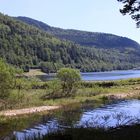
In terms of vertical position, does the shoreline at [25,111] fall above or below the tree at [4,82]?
below

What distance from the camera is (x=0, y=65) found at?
70.0 meters

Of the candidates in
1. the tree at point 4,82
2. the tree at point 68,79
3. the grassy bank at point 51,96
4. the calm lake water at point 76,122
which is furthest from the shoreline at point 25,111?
the tree at point 68,79

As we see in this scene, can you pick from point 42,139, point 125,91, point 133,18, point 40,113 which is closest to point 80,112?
point 40,113

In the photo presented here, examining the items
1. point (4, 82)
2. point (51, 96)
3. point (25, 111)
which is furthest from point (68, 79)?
point (25, 111)

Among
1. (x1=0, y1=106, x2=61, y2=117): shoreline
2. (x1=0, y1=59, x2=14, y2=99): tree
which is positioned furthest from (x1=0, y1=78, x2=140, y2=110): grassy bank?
(x1=0, y1=106, x2=61, y2=117): shoreline

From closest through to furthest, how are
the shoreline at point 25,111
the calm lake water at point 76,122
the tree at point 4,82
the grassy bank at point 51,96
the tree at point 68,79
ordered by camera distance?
the calm lake water at point 76,122
the shoreline at point 25,111
the tree at point 4,82
the grassy bank at point 51,96
the tree at point 68,79

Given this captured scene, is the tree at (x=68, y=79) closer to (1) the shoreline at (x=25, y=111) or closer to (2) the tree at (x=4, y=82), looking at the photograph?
(1) the shoreline at (x=25, y=111)

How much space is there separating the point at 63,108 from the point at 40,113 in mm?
7780

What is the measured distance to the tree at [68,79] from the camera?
316 ft

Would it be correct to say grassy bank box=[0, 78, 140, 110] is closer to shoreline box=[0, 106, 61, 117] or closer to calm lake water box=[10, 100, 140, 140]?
shoreline box=[0, 106, 61, 117]

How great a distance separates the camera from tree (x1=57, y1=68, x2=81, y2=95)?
96375 mm

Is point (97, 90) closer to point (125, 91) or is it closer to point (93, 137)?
point (125, 91)

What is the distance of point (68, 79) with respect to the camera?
3829 inches

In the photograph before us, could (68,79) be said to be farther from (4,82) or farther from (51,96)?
(4,82)
